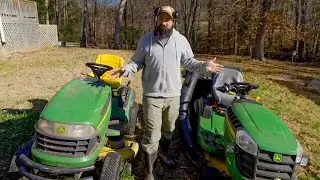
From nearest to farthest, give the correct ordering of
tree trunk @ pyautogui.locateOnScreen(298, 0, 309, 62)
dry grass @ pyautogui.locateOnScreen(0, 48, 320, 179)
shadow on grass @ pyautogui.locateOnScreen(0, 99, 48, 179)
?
1. shadow on grass @ pyautogui.locateOnScreen(0, 99, 48, 179)
2. dry grass @ pyautogui.locateOnScreen(0, 48, 320, 179)
3. tree trunk @ pyautogui.locateOnScreen(298, 0, 309, 62)

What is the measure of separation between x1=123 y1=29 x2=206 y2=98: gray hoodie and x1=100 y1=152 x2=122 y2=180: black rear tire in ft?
2.41

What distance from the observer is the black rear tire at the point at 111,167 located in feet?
9.63

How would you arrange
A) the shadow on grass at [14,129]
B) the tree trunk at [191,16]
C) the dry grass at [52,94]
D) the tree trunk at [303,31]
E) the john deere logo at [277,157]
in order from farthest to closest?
the tree trunk at [191,16] < the tree trunk at [303,31] < the dry grass at [52,94] < the shadow on grass at [14,129] < the john deere logo at [277,157]

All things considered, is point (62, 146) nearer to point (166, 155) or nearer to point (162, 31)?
point (162, 31)

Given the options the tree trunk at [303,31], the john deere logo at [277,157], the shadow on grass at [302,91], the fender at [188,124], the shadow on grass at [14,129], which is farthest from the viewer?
the tree trunk at [303,31]

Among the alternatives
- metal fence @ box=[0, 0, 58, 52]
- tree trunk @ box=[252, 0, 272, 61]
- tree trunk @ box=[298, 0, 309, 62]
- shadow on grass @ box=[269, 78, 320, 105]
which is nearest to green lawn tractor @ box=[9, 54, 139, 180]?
shadow on grass @ box=[269, 78, 320, 105]

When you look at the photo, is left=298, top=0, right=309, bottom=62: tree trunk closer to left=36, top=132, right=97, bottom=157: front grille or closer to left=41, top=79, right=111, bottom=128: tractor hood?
left=41, top=79, right=111, bottom=128: tractor hood

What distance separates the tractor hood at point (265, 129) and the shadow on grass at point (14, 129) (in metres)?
2.66

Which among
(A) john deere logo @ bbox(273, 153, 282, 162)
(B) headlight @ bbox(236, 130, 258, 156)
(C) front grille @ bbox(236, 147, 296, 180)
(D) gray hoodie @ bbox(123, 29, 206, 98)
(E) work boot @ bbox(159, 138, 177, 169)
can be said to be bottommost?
(E) work boot @ bbox(159, 138, 177, 169)

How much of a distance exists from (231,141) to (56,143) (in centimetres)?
160

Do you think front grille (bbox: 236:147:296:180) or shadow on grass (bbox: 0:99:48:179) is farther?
shadow on grass (bbox: 0:99:48:179)

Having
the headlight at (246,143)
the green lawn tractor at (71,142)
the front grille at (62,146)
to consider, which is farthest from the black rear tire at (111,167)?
the headlight at (246,143)

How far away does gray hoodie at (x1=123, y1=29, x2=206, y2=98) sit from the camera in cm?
330

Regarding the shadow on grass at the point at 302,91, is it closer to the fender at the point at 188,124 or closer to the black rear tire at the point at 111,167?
the fender at the point at 188,124
